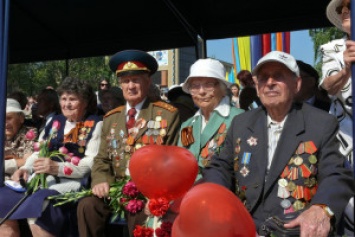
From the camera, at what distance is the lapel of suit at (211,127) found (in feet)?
12.0

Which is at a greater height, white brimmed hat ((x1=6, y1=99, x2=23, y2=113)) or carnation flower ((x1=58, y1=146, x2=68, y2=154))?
white brimmed hat ((x1=6, y1=99, x2=23, y2=113))

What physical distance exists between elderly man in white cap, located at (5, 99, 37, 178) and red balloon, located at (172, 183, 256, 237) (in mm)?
2868

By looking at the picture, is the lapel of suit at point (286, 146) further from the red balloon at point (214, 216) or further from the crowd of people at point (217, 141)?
the red balloon at point (214, 216)

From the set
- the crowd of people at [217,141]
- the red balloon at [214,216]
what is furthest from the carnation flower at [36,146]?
the red balloon at [214,216]

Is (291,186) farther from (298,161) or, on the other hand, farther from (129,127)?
(129,127)

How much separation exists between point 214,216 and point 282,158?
940 mm

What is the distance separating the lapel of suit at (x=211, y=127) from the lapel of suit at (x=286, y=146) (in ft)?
3.35

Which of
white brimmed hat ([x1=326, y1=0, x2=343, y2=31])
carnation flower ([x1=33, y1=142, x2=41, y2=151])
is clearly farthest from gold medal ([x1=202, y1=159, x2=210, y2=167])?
carnation flower ([x1=33, y1=142, x2=41, y2=151])

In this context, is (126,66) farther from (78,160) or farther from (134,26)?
(134,26)

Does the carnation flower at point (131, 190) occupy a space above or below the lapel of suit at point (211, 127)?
below

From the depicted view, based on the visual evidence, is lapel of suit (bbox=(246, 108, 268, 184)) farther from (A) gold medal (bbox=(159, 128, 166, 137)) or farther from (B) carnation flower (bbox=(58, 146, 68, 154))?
(B) carnation flower (bbox=(58, 146, 68, 154))

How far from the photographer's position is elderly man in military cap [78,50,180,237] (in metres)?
3.77

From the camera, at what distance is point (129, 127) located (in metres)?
3.93

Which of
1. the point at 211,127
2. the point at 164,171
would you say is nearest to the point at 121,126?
the point at 211,127
